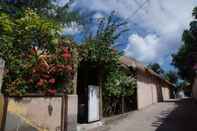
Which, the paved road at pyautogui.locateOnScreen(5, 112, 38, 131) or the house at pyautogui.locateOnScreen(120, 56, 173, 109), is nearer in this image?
the paved road at pyautogui.locateOnScreen(5, 112, 38, 131)

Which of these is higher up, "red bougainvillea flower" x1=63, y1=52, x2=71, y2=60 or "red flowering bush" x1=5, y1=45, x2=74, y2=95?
"red bougainvillea flower" x1=63, y1=52, x2=71, y2=60

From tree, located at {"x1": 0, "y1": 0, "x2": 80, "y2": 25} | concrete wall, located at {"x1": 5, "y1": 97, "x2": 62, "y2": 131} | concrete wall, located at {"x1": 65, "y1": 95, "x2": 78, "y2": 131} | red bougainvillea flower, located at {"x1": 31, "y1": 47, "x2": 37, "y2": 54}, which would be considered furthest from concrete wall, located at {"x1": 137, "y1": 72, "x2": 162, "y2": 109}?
red bougainvillea flower, located at {"x1": 31, "y1": 47, "x2": 37, "y2": 54}

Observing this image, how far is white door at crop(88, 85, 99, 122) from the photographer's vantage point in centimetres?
983

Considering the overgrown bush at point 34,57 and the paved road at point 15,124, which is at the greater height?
the overgrown bush at point 34,57

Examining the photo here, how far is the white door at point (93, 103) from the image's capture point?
9.83m

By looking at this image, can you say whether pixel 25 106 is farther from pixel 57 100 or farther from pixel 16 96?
pixel 57 100

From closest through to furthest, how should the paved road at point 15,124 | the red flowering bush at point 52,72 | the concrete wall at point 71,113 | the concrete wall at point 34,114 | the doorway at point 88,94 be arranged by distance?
the paved road at point 15,124, the concrete wall at point 34,114, the red flowering bush at point 52,72, the concrete wall at point 71,113, the doorway at point 88,94

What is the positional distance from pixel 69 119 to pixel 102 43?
4.17 m

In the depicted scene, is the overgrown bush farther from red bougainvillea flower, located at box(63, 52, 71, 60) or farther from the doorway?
the doorway

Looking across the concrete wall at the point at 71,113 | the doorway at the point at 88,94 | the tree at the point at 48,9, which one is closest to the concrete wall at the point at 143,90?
the doorway at the point at 88,94

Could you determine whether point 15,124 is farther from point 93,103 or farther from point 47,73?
point 93,103

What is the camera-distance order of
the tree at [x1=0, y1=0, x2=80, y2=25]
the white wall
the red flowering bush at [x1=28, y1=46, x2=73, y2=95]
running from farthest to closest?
1. the white wall
2. the tree at [x1=0, y1=0, x2=80, y2=25]
3. the red flowering bush at [x1=28, y1=46, x2=73, y2=95]

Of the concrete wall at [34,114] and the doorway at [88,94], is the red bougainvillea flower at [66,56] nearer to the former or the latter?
the concrete wall at [34,114]

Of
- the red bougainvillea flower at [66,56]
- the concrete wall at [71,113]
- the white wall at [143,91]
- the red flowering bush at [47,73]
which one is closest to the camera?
the red flowering bush at [47,73]
